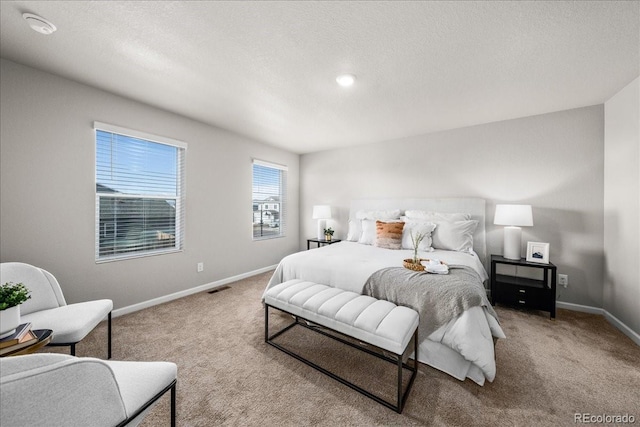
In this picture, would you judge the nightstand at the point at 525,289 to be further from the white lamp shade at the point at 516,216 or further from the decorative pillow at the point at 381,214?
the decorative pillow at the point at 381,214

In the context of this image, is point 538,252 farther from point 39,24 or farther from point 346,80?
point 39,24

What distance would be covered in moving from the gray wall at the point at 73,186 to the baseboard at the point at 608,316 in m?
4.78

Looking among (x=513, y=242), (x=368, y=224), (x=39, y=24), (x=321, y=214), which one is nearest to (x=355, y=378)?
(x=368, y=224)

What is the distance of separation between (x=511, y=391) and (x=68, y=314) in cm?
309

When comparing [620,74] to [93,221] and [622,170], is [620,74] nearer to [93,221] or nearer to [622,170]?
[622,170]

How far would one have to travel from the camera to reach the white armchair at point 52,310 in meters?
1.52

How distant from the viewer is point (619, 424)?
140 cm

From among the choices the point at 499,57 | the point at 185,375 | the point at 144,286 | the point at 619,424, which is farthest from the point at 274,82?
the point at 619,424

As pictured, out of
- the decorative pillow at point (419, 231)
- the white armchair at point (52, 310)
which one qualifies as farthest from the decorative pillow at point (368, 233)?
the white armchair at point (52, 310)

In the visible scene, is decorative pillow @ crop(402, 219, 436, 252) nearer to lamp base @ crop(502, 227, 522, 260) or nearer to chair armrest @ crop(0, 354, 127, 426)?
lamp base @ crop(502, 227, 522, 260)

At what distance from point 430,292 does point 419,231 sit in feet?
4.92

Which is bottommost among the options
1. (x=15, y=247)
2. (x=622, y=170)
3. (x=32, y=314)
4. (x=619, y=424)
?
(x=619, y=424)

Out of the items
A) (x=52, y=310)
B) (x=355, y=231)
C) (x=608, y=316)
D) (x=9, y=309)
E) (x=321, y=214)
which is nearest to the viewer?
(x=9, y=309)

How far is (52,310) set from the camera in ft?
5.68
